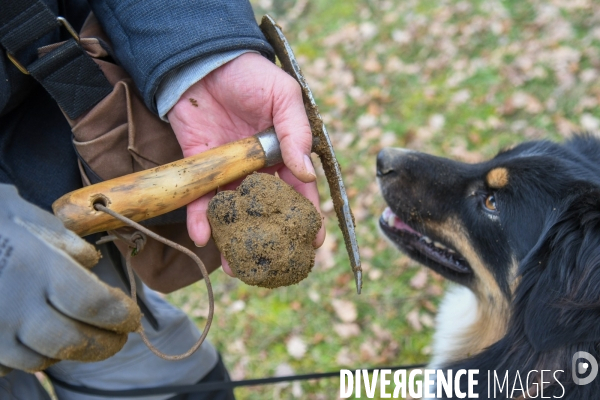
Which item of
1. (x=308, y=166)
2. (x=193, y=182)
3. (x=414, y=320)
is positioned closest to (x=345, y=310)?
(x=414, y=320)

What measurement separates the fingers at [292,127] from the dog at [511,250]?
1.04m

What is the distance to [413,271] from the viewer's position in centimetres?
363

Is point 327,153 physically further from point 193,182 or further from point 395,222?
point 395,222

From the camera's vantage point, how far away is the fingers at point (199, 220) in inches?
61.6

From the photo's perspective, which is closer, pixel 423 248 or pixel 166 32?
pixel 166 32

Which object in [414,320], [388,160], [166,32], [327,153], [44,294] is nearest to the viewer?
[44,294]

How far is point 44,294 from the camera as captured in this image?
1.07 metres

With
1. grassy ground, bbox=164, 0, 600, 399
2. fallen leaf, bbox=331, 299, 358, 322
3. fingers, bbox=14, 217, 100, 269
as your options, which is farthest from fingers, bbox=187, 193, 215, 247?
fallen leaf, bbox=331, 299, 358, 322

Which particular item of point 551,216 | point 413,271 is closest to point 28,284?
point 551,216

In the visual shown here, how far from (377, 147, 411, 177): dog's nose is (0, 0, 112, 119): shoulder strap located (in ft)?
4.90

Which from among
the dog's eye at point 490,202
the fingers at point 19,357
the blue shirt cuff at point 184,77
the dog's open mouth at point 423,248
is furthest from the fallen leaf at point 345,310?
the fingers at point 19,357

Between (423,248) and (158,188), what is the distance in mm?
1520

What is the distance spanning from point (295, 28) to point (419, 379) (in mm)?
4879

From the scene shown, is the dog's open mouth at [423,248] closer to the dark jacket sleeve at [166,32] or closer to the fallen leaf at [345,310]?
the fallen leaf at [345,310]
